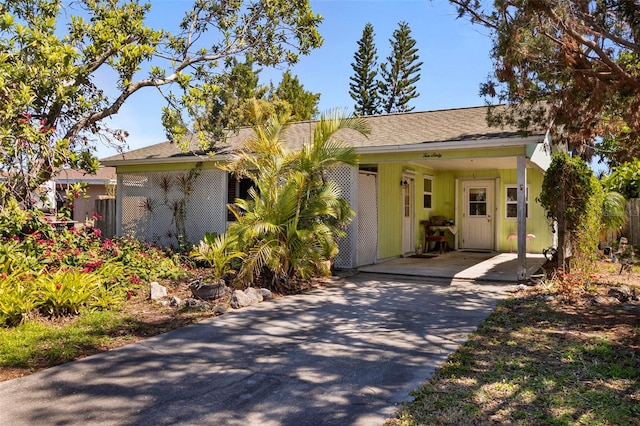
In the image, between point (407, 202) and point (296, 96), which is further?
point (296, 96)

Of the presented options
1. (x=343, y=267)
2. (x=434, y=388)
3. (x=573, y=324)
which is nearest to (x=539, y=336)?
(x=573, y=324)

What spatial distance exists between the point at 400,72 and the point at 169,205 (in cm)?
2218

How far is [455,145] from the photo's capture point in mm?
8789

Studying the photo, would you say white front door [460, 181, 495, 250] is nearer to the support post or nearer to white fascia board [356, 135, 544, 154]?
the support post

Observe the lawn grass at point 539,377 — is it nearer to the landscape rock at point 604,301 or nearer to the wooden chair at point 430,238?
the landscape rock at point 604,301

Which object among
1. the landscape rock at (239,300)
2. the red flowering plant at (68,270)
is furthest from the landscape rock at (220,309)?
the red flowering plant at (68,270)

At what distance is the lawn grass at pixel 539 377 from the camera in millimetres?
3309

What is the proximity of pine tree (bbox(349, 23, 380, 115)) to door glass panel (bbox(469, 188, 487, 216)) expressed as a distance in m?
16.8

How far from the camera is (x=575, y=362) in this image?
4.41 m

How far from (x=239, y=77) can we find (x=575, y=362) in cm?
1048

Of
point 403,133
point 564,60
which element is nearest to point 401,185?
point 403,133

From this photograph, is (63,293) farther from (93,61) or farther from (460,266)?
(460,266)

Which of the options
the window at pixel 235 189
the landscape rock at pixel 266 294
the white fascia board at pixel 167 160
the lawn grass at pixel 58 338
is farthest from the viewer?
the window at pixel 235 189

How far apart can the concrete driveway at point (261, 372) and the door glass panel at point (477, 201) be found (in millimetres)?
8402
